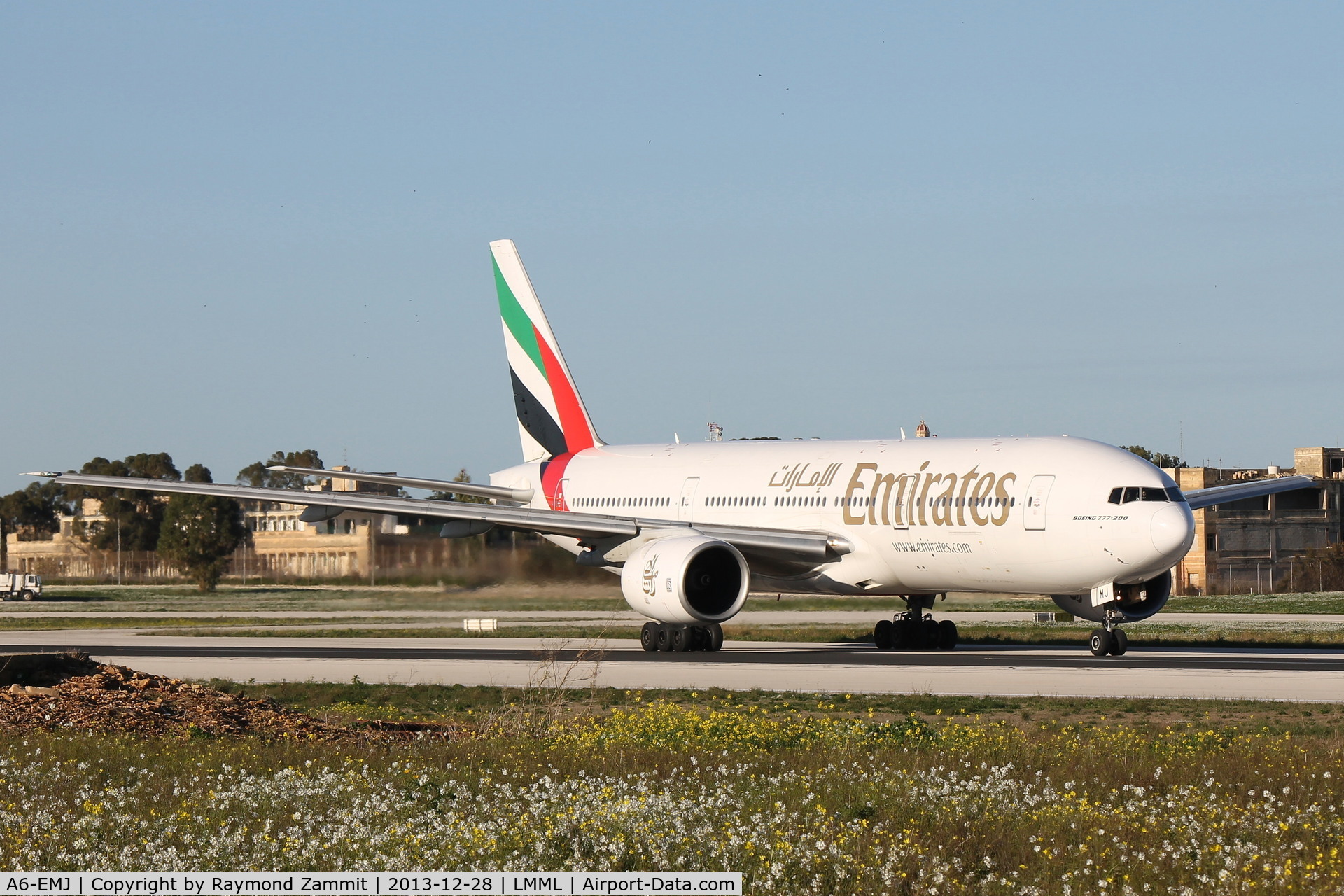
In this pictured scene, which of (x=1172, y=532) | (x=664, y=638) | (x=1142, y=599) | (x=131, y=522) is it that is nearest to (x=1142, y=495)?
(x=1172, y=532)

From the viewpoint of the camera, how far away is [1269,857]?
30.1ft

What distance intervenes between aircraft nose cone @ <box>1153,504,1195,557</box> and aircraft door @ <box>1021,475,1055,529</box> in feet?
6.99

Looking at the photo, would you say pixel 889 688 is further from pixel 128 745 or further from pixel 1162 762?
pixel 128 745

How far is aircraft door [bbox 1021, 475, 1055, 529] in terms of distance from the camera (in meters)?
28.9

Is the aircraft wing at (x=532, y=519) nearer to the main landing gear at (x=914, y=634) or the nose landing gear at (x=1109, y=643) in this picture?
the main landing gear at (x=914, y=634)

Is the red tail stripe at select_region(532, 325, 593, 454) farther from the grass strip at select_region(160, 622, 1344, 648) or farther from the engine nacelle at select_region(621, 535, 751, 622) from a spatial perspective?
the engine nacelle at select_region(621, 535, 751, 622)

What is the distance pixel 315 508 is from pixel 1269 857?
93.0ft

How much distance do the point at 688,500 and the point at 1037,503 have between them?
9.82 metres

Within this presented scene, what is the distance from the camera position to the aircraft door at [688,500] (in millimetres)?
36406

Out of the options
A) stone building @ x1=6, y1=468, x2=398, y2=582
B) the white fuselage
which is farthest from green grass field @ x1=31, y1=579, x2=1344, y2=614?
the white fuselage

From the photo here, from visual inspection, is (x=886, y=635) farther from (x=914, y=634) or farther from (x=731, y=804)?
(x=731, y=804)

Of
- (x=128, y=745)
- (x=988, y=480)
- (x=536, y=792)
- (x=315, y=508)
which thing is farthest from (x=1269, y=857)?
(x=315, y=508)

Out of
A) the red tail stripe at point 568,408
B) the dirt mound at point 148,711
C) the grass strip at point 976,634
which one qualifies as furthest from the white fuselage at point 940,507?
the dirt mound at point 148,711

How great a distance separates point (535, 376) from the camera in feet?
141
